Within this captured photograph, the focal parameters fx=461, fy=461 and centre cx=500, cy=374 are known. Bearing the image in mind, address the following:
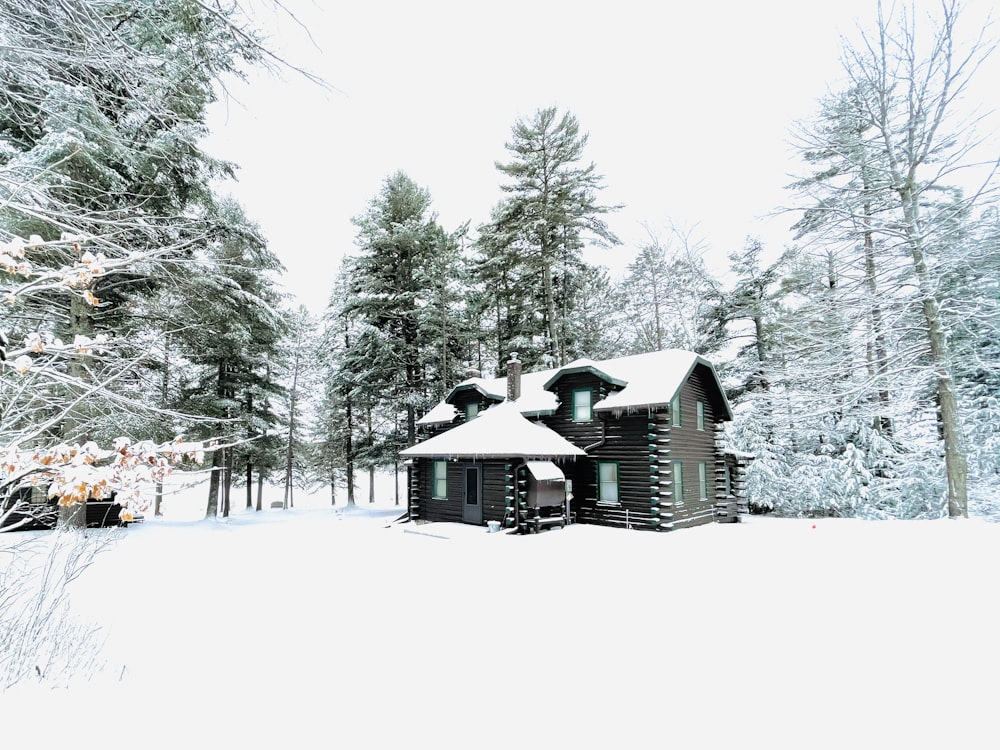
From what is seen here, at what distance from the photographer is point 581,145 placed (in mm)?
24281

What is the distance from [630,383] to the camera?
16594 mm

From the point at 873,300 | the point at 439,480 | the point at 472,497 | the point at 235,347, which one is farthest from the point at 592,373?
the point at 235,347

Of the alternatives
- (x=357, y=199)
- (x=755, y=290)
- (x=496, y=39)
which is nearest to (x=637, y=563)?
(x=496, y=39)

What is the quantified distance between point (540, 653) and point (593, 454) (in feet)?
38.8

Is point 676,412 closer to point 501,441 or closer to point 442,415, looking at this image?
point 501,441

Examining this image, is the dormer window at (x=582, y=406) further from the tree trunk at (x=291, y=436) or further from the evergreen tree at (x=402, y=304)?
the tree trunk at (x=291, y=436)

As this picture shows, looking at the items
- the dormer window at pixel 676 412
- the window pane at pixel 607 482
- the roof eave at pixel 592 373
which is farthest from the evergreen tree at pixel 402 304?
the dormer window at pixel 676 412

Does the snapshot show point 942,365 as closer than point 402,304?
Yes

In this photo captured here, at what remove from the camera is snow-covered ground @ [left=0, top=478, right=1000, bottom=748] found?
375cm

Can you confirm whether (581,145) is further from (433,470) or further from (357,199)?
(433,470)

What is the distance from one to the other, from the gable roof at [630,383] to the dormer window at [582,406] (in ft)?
2.07

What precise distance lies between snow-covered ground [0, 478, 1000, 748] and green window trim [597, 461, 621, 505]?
5.06 metres

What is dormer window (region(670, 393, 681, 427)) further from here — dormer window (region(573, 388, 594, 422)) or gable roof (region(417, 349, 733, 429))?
dormer window (region(573, 388, 594, 422))

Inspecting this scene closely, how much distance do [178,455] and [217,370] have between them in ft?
73.3
